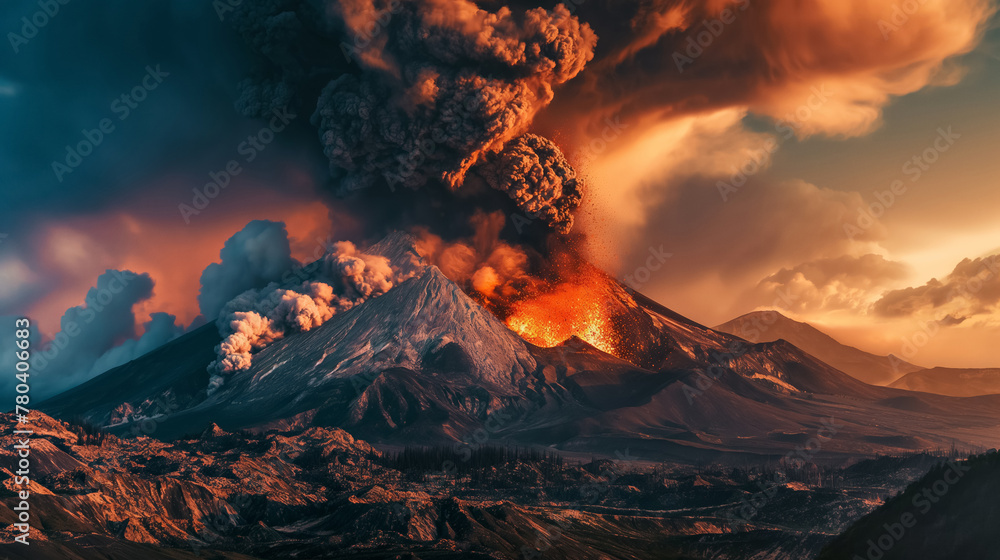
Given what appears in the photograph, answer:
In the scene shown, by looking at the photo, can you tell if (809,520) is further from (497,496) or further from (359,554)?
(359,554)

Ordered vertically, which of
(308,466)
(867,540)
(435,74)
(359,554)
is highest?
(435,74)

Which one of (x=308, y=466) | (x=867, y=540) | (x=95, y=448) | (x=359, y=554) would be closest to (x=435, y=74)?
(x=308, y=466)

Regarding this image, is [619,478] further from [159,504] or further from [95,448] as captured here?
[95,448]

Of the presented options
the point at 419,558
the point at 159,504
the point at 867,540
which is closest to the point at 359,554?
the point at 419,558

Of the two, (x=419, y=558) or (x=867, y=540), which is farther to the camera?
(x=419, y=558)

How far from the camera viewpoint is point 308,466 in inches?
6284

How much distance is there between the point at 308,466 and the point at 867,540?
110 m

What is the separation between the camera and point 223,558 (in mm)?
94875

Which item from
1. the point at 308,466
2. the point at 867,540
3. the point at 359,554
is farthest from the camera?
the point at 308,466

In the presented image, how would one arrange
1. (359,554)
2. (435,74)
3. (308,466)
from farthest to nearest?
1. (435,74)
2. (308,466)
3. (359,554)

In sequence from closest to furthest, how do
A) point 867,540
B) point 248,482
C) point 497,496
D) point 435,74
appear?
point 867,540
point 248,482
point 497,496
point 435,74

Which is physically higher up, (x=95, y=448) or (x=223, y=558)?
(x=95, y=448)

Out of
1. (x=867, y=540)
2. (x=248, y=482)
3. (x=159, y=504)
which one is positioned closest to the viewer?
(x=867, y=540)

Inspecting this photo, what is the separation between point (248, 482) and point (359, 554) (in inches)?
1606
